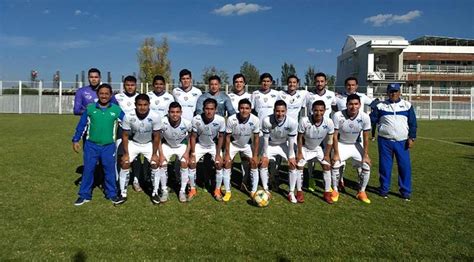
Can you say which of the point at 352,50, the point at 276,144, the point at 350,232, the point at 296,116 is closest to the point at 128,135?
the point at 276,144

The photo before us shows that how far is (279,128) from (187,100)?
1.84 metres

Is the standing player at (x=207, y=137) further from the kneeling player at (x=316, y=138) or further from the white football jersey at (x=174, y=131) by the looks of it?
the kneeling player at (x=316, y=138)

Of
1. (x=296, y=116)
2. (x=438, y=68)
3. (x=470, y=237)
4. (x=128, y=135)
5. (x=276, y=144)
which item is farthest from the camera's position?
(x=438, y=68)

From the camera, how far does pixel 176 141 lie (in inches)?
255

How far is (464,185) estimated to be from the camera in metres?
7.56

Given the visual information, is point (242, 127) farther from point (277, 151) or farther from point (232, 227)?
point (232, 227)

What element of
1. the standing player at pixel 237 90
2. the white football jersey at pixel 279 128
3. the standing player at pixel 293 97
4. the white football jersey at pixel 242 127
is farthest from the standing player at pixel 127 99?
the standing player at pixel 293 97

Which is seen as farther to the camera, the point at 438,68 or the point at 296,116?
the point at 438,68

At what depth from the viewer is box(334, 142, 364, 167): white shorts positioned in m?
6.59

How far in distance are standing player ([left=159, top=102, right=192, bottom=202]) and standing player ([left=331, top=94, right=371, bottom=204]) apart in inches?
99.1

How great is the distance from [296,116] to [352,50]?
164 feet

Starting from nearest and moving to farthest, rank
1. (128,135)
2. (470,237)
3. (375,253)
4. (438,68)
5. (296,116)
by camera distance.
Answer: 1. (375,253)
2. (470,237)
3. (128,135)
4. (296,116)
5. (438,68)

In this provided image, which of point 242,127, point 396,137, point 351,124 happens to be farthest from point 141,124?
point 396,137

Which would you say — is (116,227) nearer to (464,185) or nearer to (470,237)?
(470,237)
